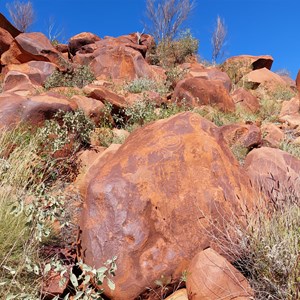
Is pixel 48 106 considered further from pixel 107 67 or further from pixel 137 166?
pixel 107 67

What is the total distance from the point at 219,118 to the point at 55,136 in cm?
395

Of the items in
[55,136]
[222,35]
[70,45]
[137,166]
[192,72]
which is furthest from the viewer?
[222,35]

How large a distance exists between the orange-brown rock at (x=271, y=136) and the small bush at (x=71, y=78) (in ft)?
18.5

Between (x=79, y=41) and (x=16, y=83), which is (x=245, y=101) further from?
(x=79, y=41)

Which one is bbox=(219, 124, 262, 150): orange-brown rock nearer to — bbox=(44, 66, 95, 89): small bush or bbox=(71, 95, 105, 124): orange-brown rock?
bbox=(71, 95, 105, 124): orange-brown rock

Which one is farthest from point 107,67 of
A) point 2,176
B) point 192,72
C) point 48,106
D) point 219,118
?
point 2,176

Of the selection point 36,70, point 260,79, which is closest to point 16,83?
point 36,70

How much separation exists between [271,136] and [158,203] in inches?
190

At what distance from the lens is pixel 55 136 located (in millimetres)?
5363

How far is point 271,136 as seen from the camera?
7055mm

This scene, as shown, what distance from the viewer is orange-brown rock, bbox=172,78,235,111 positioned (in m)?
8.76

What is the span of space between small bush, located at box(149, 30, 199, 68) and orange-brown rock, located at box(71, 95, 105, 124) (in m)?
10.6

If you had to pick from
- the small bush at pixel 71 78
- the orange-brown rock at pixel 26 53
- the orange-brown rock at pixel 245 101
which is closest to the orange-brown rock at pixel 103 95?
the small bush at pixel 71 78

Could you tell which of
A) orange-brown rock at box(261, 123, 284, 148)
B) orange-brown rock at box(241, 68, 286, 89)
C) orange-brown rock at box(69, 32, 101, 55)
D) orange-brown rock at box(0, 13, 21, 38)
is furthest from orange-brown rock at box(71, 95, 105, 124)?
orange-brown rock at box(69, 32, 101, 55)
